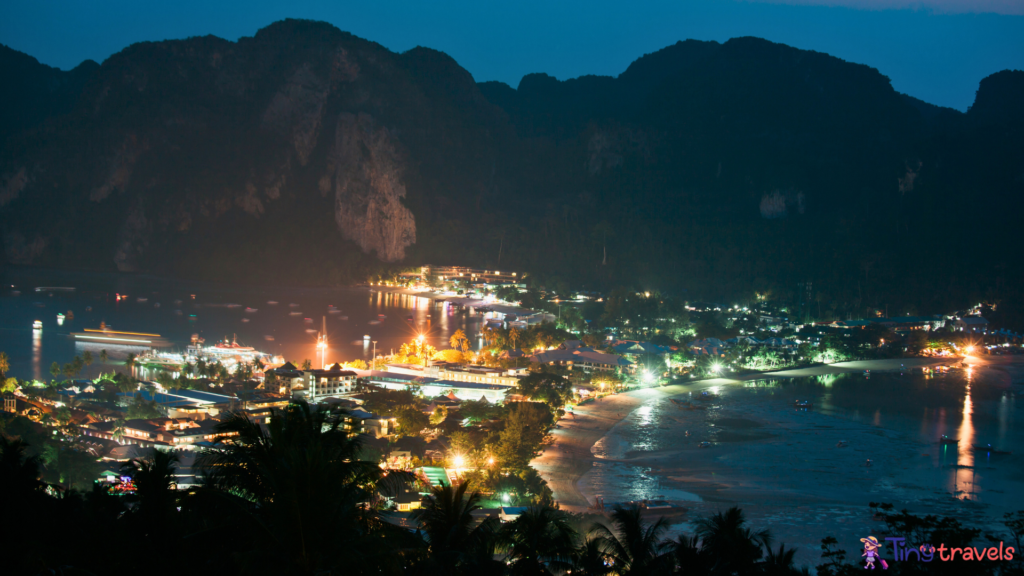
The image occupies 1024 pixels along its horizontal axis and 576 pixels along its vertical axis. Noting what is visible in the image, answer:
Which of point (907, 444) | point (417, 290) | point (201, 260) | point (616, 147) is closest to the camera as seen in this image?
point (907, 444)

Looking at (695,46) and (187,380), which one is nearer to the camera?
(187,380)

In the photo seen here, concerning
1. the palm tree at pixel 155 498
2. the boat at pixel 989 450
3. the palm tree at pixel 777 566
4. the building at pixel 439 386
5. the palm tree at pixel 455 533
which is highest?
the palm tree at pixel 155 498

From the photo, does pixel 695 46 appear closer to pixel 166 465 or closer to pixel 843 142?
pixel 843 142

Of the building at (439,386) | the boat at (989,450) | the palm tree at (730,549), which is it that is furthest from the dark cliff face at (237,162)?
the palm tree at (730,549)

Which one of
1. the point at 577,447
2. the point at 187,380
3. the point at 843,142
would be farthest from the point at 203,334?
the point at 843,142

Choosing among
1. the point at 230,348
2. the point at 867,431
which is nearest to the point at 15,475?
the point at 867,431

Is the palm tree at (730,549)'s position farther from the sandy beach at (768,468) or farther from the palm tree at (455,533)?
the sandy beach at (768,468)

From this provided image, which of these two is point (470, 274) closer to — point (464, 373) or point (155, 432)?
point (464, 373)
